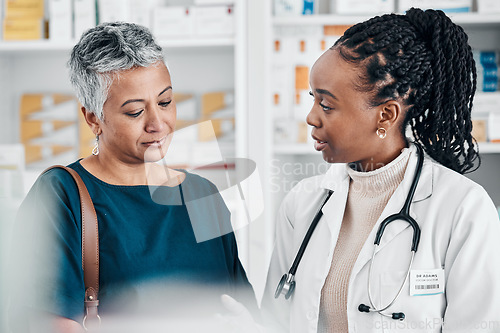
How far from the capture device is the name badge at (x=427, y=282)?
27.0 inches

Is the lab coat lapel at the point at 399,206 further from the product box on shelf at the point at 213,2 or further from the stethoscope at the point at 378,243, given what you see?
the product box on shelf at the point at 213,2

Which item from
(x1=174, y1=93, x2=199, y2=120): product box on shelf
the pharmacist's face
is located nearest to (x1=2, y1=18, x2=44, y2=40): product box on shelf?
(x1=174, y1=93, x2=199, y2=120): product box on shelf

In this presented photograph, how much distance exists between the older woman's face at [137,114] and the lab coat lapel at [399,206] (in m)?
0.37

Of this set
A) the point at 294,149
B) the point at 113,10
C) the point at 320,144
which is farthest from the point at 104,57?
the point at 113,10

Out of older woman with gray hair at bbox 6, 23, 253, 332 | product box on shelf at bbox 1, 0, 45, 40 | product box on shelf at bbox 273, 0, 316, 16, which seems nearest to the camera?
older woman with gray hair at bbox 6, 23, 253, 332

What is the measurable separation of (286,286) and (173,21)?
0.94m

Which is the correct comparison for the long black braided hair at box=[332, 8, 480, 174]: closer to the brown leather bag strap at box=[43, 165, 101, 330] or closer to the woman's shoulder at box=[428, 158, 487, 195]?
the woman's shoulder at box=[428, 158, 487, 195]

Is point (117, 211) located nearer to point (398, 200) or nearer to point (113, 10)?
point (398, 200)

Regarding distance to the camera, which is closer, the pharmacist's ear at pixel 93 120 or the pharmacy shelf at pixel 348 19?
the pharmacist's ear at pixel 93 120

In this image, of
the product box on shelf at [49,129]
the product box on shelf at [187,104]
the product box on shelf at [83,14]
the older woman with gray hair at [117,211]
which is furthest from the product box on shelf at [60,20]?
the older woman with gray hair at [117,211]

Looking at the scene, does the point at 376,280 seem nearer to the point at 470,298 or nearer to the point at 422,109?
the point at 470,298

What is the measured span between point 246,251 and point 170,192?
0.62 metres

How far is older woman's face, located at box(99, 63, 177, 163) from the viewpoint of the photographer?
684 mm

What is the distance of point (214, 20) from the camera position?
141 centimetres
